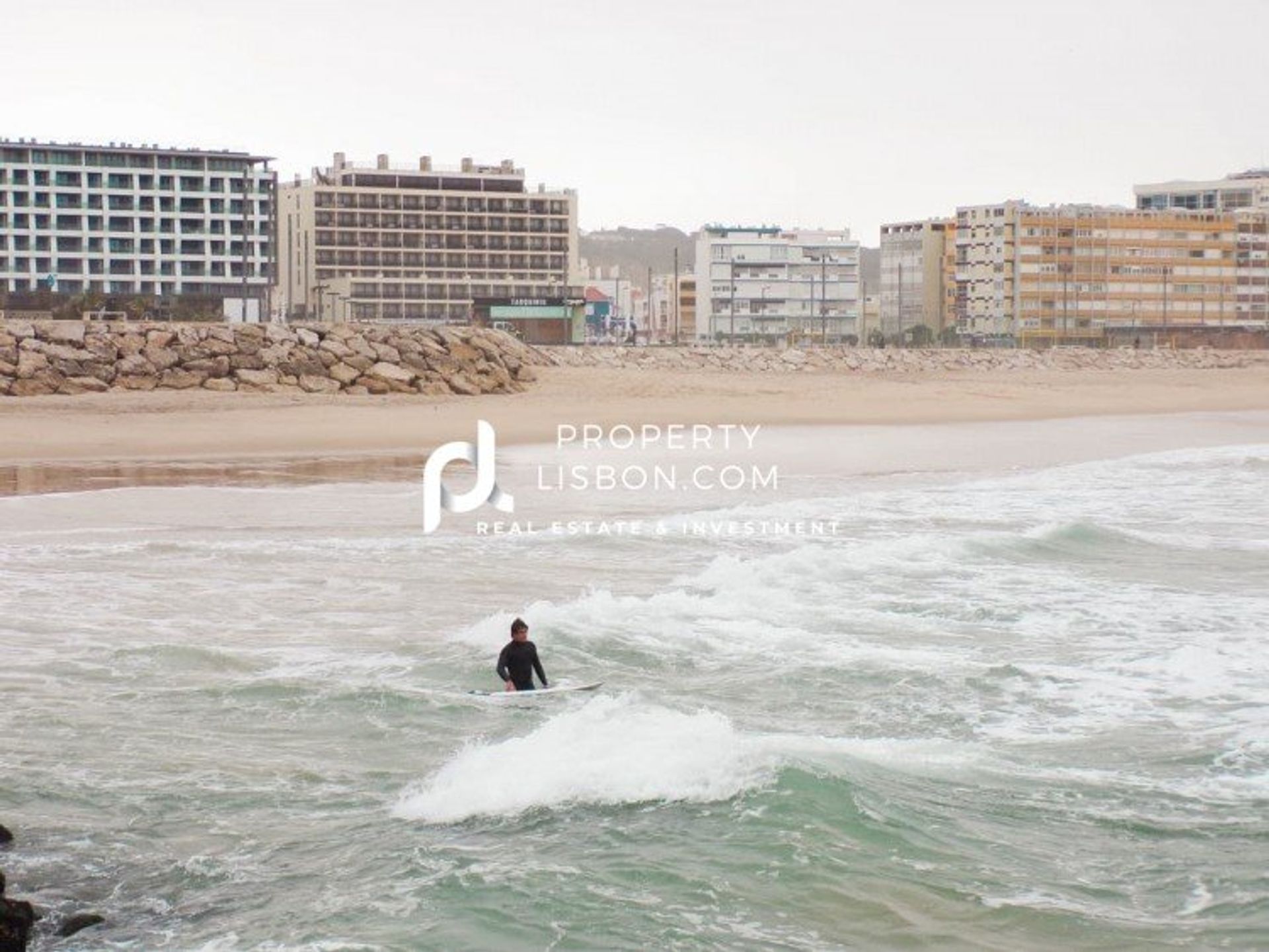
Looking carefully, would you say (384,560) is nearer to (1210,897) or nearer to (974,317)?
(1210,897)

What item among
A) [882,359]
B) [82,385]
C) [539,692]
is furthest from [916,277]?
[539,692]

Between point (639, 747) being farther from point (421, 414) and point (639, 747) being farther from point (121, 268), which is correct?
point (121, 268)

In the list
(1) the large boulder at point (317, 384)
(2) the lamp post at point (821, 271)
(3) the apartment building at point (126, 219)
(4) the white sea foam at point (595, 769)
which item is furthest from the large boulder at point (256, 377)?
(2) the lamp post at point (821, 271)

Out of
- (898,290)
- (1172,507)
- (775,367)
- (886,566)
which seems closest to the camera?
(886,566)

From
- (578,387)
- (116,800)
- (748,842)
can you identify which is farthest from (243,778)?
(578,387)

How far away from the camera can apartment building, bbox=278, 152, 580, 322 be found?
10912 centimetres

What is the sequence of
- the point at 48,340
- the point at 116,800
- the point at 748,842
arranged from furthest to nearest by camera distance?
1. the point at 48,340
2. the point at 116,800
3. the point at 748,842

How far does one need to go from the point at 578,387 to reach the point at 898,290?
283ft

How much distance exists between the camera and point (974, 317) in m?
118

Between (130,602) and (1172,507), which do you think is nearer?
(130,602)

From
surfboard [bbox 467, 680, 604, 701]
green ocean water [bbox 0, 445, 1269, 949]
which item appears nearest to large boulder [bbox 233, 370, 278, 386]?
green ocean water [bbox 0, 445, 1269, 949]

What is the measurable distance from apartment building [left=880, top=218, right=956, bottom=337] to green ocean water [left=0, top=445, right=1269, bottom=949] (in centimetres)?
10808

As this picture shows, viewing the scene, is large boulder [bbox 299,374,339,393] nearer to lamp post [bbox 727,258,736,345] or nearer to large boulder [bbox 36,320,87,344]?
large boulder [bbox 36,320,87,344]

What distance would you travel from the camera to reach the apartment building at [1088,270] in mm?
115000
